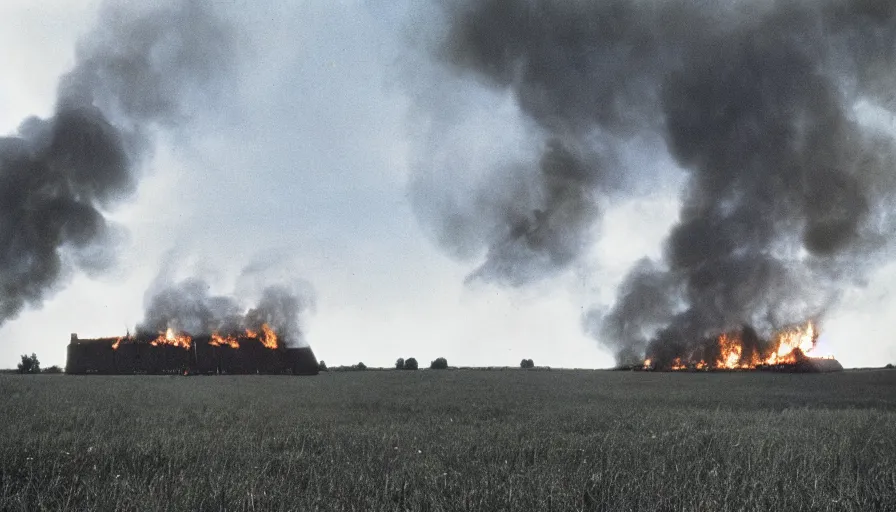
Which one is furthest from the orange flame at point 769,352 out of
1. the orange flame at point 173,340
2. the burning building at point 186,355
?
the orange flame at point 173,340

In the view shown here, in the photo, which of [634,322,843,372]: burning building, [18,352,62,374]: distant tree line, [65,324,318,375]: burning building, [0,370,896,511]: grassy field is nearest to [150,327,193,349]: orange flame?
[65,324,318,375]: burning building

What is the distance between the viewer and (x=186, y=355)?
6988 centimetres

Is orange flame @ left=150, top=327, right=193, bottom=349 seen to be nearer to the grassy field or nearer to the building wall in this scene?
the building wall

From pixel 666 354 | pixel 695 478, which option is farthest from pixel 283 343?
pixel 695 478

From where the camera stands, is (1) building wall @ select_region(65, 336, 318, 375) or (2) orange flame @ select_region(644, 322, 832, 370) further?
(2) orange flame @ select_region(644, 322, 832, 370)

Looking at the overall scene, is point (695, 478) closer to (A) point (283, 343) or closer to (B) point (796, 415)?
(B) point (796, 415)

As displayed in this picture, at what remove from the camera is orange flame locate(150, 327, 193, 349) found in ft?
231

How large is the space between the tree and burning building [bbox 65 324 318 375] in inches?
606

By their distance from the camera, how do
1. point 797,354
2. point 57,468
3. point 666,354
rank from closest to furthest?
point 57,468
point 797,354
point 666,354

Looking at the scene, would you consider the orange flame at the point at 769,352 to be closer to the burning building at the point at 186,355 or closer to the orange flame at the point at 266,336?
the burning building at the point at 186,355

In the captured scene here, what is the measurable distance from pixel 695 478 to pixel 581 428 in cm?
596

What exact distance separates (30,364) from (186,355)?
3196 cm

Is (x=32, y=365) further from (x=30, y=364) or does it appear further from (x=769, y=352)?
(x=769, y=352)

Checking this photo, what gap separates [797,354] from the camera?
93688 mm
